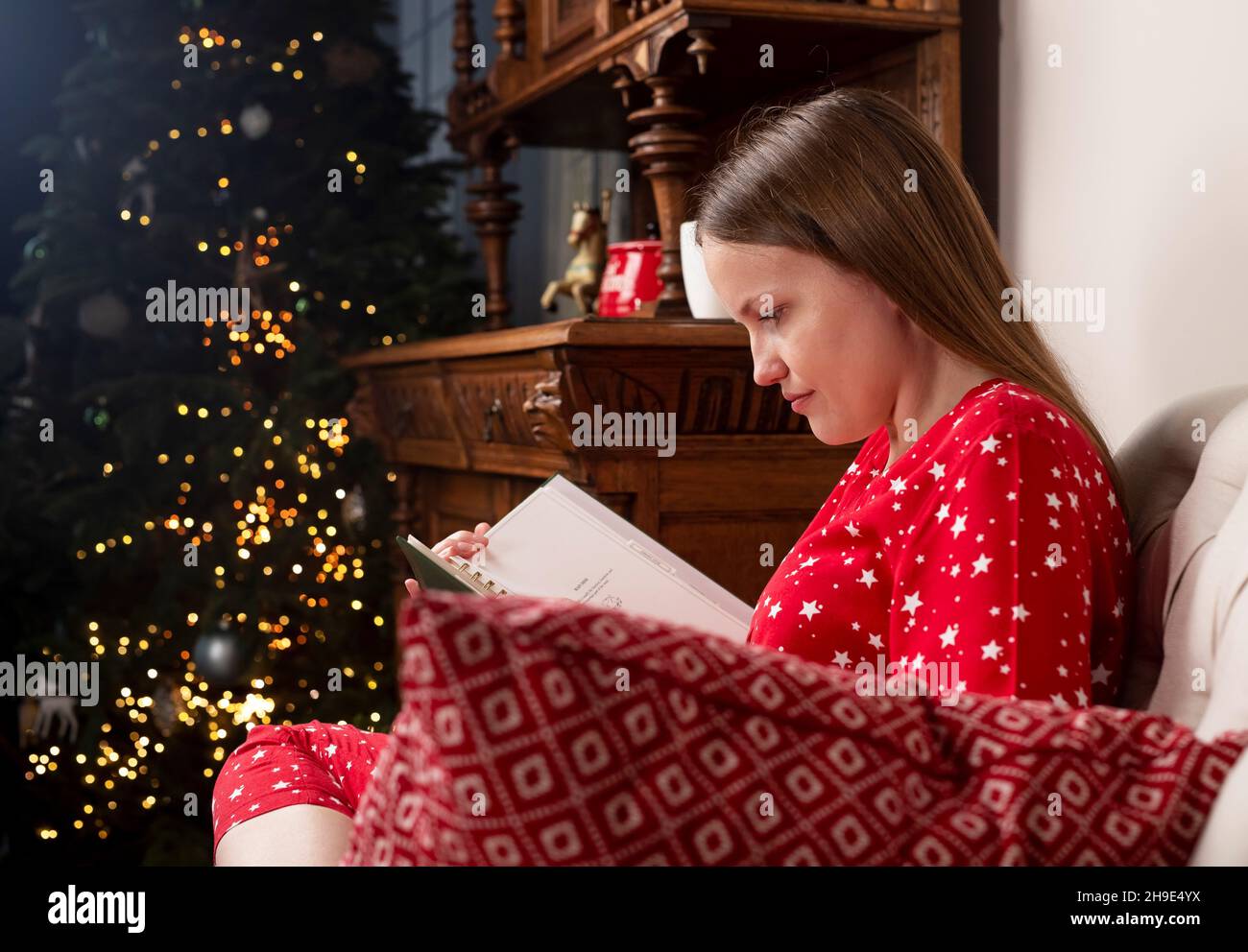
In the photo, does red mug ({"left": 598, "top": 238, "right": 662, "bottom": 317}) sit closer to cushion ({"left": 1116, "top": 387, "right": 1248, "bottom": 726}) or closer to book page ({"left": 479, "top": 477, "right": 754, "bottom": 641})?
book page ({"left": 479, "top": 477, "right": 754, "bottom": 641})

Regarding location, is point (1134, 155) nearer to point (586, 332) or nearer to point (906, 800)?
point (586, 332)

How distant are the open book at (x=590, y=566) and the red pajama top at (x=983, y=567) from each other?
0.23 meters

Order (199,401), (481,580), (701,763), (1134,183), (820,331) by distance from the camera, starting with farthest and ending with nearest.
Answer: (199,401), (1134,183), (481,580), (820,331), (701,763)

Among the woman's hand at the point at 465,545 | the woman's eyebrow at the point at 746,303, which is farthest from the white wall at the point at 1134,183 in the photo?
the woman's hand at the point at 465,545

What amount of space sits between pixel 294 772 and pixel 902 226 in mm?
681

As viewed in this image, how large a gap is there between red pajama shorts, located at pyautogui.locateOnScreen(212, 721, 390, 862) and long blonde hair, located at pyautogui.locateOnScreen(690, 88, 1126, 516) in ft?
1.93

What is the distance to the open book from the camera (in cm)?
136

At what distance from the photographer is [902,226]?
112 cm

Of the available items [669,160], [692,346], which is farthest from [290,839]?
[669,160]

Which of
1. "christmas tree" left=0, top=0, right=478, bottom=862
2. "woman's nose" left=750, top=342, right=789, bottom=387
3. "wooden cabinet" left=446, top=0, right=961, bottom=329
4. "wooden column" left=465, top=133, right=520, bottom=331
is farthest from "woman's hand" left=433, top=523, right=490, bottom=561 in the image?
"wooden column" left=465, top=133, right=520, bottom=331

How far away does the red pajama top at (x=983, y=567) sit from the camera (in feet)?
2.93

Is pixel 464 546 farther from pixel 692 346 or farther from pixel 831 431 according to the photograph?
pixel 692 346
